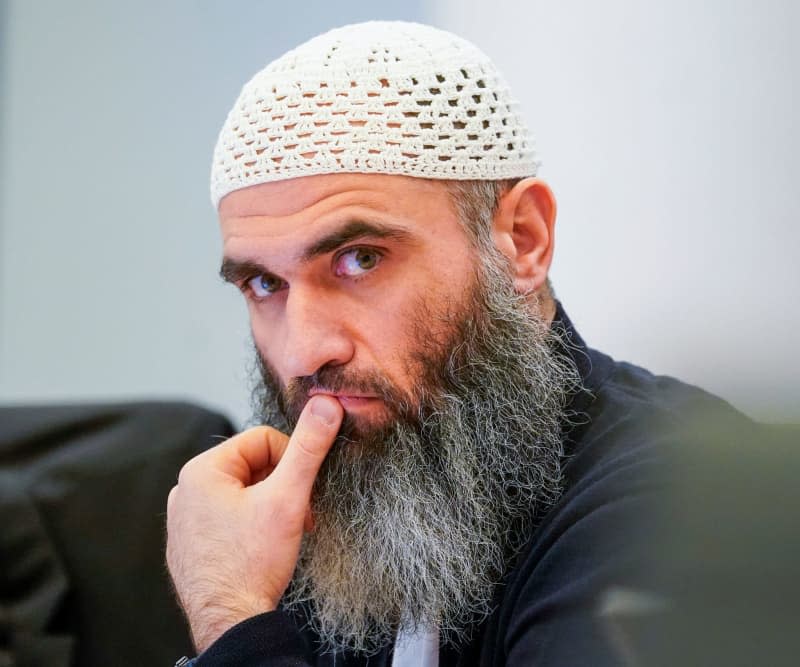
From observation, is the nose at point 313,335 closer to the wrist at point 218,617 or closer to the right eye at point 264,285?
the right eye at point 264,285

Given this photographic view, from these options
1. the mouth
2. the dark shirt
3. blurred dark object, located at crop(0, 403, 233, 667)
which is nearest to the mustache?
the mouth

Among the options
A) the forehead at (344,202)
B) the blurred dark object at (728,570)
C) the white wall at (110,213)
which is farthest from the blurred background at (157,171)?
the blurred dark object at (728,570)

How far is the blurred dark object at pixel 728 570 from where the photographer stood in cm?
28

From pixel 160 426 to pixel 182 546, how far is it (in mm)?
477

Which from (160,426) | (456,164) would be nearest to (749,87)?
(456,164)

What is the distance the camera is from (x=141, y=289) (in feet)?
8.43

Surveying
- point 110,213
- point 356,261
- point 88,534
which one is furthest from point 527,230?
point 110,213

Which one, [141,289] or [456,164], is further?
[141,289]

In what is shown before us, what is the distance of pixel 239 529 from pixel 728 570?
1.05m

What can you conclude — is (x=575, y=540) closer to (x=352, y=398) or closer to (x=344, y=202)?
(x=352, y=398)

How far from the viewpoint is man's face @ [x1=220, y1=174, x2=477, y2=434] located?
1.32 metres

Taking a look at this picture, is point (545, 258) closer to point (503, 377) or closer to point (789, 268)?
point (503, 377)

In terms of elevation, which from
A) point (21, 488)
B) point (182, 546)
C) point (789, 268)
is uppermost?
point (789, 268)

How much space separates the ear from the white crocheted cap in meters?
0.05
